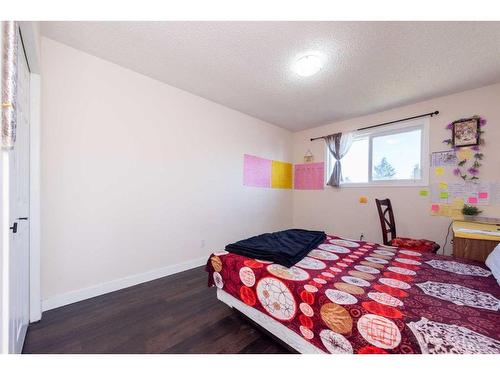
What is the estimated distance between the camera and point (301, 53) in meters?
1.90

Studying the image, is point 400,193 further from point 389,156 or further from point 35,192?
point 35,192

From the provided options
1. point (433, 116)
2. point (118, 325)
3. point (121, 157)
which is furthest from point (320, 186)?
point (118, 325)

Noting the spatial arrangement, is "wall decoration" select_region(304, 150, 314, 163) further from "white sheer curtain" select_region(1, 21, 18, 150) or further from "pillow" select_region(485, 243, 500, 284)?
"white sheer curtain" select_region(1, 21, 18, 150)

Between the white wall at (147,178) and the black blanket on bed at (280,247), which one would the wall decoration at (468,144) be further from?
the black blanket on bed at (280,247)

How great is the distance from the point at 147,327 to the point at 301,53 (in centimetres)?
266

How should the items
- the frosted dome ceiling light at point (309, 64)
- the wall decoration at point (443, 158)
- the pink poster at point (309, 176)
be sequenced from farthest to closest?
the pink poster at point (309, 176)
the wall decoration at point (443, 158)
the frosted dome ceiling light at point (309, 64)

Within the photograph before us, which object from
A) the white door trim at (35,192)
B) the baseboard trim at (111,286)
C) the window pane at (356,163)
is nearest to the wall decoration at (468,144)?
the window pane at (356,163)

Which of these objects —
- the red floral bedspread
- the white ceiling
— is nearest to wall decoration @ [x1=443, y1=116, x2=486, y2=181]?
the white ceiling

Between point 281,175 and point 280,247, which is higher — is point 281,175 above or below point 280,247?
above

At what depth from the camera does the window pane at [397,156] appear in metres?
2.96

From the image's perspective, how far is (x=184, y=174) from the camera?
2.66 metres

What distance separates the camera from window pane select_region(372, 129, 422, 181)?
9.70 ft

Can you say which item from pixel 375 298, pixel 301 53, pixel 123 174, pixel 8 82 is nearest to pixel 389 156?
pixel 301 53

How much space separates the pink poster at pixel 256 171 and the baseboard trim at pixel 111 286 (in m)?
1.56
